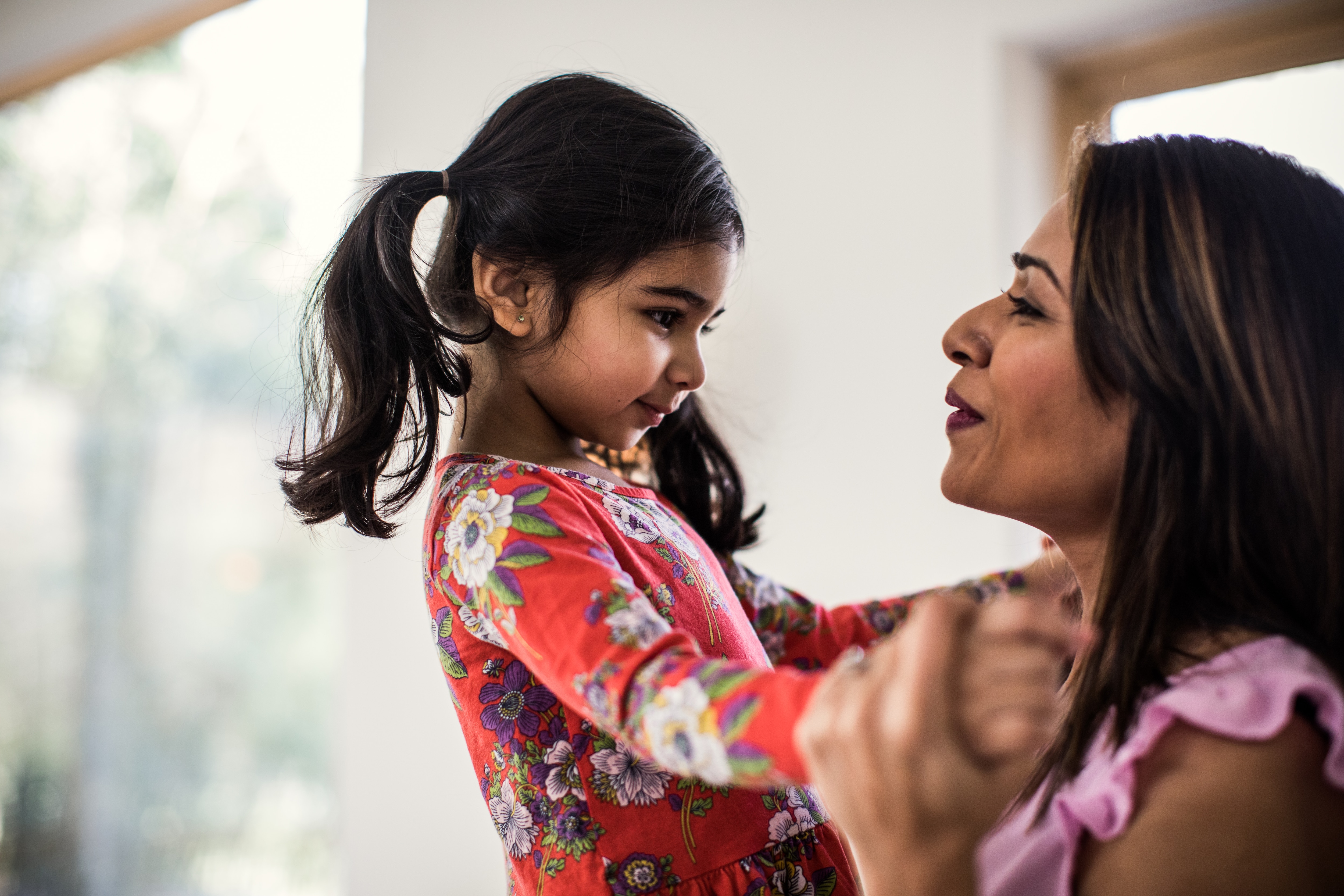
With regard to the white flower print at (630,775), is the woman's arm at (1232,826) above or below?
above

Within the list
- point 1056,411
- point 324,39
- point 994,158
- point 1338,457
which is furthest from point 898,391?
point 324,39

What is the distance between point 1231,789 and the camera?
0.69 meters

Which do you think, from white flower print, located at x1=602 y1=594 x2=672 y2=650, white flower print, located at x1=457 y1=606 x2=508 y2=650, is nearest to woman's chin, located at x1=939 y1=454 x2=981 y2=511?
white flower print, located at x1=602 y1=594 x2=672 y2=650

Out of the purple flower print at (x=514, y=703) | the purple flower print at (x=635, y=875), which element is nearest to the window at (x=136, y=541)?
the purple flower print at (x=514, y=703)

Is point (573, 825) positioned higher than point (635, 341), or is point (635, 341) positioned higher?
point (635, 341)

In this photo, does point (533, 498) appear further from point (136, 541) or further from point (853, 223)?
point (136, 541)

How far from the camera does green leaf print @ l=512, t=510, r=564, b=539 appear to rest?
904mm

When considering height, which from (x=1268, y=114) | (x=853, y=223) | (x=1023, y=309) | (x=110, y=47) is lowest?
(x=1023, y=309)

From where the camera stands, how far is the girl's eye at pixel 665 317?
113 centimetres

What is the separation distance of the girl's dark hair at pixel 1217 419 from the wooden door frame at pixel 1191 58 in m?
0.56

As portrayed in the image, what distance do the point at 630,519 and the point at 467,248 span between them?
0.38m

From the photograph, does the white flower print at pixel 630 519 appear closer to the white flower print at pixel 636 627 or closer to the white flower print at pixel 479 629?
the white flower print at pixel 479 629

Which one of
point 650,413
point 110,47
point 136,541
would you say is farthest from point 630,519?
point 136,541

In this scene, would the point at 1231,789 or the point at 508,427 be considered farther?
the point at 508,427
